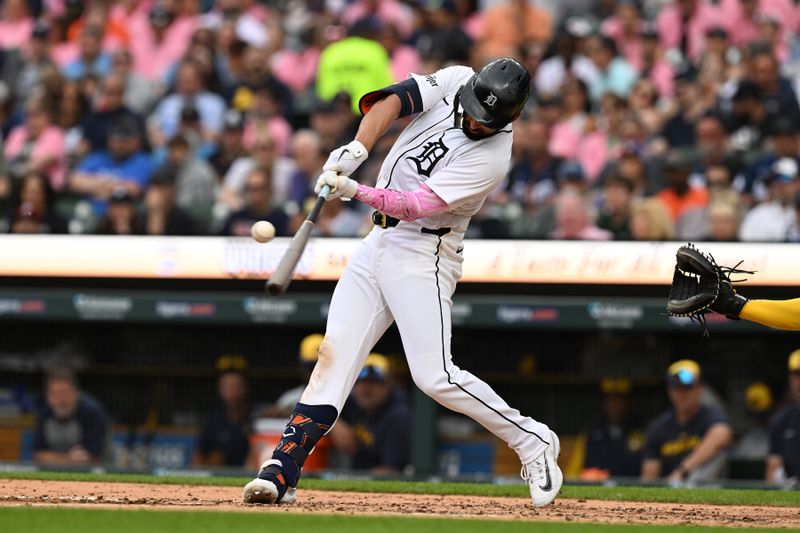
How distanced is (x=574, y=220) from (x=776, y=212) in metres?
1.30

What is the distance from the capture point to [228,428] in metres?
8.77

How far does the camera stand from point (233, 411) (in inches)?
346

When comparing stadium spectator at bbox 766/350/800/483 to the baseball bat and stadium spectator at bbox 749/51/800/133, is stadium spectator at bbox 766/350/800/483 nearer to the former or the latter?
stadium spectator at bbox 749/51/800/133

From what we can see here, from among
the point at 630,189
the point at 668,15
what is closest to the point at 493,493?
the point at 630,189

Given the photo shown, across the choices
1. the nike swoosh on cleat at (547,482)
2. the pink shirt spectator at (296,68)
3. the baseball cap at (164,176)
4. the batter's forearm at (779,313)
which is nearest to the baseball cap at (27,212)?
the baseball cap at (164,176)

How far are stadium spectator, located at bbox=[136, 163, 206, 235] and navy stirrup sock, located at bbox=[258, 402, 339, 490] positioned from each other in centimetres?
346

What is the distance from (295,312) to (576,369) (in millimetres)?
1737

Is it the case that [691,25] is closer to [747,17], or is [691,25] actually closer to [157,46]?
[747,17]

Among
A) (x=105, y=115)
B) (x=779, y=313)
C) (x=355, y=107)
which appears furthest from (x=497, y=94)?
(x=105, y=115)

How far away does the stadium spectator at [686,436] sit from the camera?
815 cm

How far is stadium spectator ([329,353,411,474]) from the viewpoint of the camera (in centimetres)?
843

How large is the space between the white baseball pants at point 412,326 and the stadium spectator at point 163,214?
3.41 meters

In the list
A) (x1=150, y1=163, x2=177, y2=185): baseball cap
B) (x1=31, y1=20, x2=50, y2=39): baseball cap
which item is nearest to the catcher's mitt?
(x1=150, y1=163, x2=177, y2=185): baseball cap

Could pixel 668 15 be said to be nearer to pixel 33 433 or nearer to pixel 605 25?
pixel 605 25
